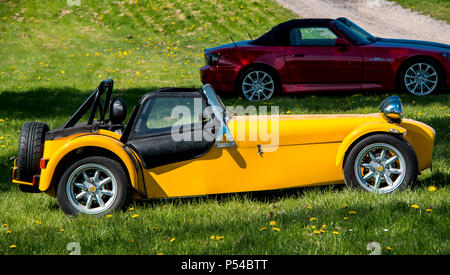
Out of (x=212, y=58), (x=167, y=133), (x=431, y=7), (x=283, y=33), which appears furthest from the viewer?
(x=431, y=7)

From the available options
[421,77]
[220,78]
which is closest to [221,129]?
[220,78]

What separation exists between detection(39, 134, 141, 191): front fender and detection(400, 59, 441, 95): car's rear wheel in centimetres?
658

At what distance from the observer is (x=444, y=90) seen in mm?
10680

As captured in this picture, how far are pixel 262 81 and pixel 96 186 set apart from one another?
231 inches

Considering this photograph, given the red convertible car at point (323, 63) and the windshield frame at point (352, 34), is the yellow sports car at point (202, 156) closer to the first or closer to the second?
the red convertible car at point (323, 63)

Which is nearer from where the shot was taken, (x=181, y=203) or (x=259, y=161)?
(x=259, y=161)

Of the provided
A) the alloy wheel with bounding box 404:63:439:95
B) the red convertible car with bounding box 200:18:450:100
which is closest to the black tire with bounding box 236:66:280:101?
the red convertible car with bounding box 200:18:450:100

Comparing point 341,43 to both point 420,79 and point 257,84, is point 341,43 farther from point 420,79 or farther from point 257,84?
point 257,84

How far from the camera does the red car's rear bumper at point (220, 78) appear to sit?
1059 centimetres

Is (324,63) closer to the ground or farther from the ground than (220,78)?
farther from the ground

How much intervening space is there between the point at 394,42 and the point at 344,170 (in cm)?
589

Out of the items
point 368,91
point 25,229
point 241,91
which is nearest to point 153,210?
point 25,229

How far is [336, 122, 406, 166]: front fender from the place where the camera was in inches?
206

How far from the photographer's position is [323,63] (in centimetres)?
1023
